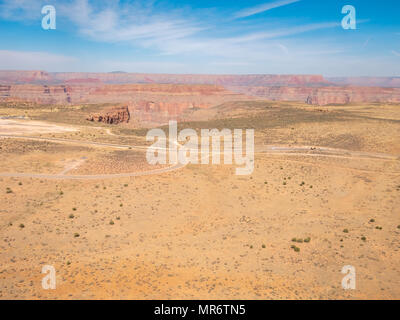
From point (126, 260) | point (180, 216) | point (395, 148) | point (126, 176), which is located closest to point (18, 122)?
point (126, 176)

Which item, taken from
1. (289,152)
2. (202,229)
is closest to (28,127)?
(202,229)

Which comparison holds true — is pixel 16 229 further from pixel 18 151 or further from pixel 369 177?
pixel 369 177

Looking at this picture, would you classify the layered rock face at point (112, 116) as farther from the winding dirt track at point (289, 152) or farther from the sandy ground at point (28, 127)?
the winding dirt track at point (289, 152)

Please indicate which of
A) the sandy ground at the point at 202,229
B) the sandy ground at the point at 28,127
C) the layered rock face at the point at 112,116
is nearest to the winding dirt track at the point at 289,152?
the sandy ground at the point at 202,229

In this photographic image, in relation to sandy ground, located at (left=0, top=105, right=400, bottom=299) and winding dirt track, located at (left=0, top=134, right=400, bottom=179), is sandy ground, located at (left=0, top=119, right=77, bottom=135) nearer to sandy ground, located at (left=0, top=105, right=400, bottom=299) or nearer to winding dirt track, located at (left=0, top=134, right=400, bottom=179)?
winding dirt track, located at (left=0, top=134, right=400, bottom=179)

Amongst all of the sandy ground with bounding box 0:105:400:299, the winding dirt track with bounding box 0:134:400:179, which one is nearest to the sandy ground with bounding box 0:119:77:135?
the winding dirt track with bounding box 0:134:400:179

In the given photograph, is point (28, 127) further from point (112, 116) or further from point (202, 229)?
point (202, 229)
